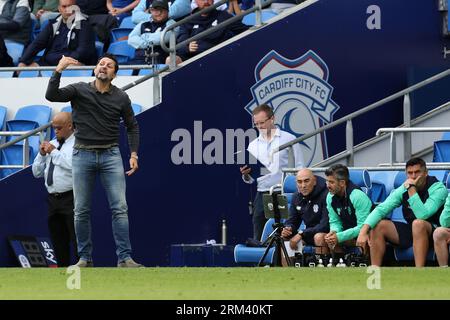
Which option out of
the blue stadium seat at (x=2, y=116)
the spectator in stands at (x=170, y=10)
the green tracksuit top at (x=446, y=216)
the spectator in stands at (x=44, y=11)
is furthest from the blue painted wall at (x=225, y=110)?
the spectator in stands at (x=44, y=11)

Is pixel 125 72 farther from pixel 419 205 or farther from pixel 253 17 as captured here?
pixel 419 205

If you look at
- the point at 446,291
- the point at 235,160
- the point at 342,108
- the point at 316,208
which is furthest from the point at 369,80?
the point at 446,291

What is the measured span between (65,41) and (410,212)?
6380 mm

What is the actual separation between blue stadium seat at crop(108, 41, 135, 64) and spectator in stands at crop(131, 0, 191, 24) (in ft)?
1.51

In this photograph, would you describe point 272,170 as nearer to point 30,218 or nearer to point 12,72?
point 30,218

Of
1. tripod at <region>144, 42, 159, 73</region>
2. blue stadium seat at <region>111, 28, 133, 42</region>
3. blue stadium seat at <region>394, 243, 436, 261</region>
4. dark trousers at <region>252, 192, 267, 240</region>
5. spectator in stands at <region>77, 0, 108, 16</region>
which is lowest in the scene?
blue stadium seat at <region>394, 243, 436, 261</region>

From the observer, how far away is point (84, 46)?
769 inches

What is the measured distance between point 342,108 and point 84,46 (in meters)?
3.34

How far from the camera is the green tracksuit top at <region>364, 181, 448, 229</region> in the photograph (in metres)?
15.1

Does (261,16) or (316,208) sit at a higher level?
(261,16)

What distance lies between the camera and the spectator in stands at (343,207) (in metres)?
15.5

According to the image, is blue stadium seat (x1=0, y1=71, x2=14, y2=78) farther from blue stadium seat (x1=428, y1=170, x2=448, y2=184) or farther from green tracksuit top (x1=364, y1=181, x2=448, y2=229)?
green tracksuit top (x1=364, y1=181, x2=448, y2=229)

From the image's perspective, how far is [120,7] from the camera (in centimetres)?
2189

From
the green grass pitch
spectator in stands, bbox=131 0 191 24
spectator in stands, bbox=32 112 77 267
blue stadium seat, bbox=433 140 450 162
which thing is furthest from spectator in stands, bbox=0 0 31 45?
the green grass pitch
